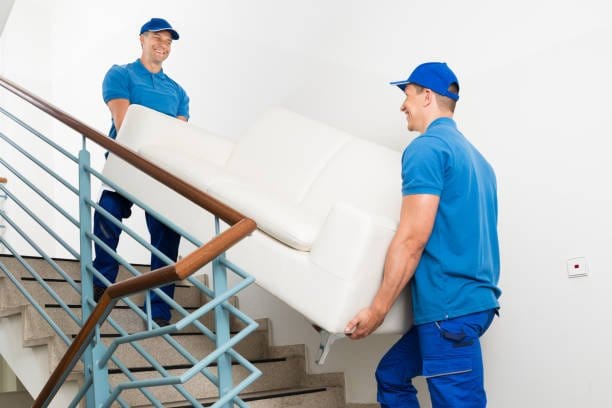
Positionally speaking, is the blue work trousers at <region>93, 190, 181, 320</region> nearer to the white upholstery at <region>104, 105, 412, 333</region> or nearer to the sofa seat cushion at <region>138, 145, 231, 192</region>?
the white upholstery at <region>104, 105, 412, 333</region>

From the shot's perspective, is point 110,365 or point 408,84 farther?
point 110,365

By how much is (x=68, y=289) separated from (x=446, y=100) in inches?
73.4

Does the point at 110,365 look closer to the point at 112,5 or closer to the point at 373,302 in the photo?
the point at 373,302

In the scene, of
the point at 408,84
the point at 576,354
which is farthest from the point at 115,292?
the point at 576,354

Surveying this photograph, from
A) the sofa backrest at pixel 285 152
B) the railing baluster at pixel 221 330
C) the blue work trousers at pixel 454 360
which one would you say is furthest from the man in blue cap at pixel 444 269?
the sofa backrest at pixel 285 152

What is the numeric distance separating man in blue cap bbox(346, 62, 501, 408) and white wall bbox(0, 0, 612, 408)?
498mm

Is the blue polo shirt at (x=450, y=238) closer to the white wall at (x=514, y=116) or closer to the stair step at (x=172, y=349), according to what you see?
the white wall at (x=514, y=116)

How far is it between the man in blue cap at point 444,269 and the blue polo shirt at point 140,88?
1.64m

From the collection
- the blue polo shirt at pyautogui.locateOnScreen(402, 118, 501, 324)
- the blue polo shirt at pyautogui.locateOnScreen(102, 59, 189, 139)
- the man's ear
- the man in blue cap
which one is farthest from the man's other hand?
the blue polo shirt at pyautogui.locateOnScreen(102, 59, 189, 139)

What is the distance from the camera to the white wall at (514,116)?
2580mm

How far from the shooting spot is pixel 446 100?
97.4 inches

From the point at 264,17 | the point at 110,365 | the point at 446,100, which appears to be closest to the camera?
the point at 446,100

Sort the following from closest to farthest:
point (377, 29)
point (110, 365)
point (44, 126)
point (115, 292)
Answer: point (115, 292) < point (110, 365) < point (377, 29) < point (44, 126)

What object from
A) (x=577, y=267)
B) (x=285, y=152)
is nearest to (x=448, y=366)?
(x=577, y=267)
